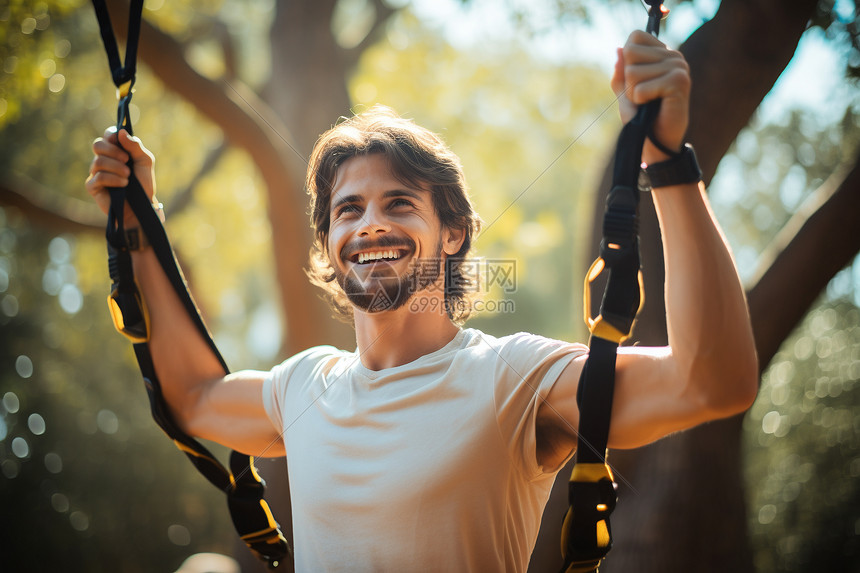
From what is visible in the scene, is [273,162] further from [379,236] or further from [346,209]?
[379,236]

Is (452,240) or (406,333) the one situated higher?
(452,240)

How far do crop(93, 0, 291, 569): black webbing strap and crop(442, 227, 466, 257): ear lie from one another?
951 millimetres

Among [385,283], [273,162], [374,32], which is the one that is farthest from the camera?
[374,32]

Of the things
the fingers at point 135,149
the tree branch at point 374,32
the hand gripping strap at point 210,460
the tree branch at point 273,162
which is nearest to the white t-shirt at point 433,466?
the hand gripping strap at point 210,460

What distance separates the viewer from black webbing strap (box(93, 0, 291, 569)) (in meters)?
2.11

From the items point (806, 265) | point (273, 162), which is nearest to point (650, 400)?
point (806, 265)

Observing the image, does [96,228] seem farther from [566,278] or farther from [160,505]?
[566,278]

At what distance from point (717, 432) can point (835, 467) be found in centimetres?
806

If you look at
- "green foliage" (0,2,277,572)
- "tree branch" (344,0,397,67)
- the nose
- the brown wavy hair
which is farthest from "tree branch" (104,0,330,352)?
"green foliage" (0,2,277,572)

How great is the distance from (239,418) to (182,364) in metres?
0.28

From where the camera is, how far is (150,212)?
7.23 ft

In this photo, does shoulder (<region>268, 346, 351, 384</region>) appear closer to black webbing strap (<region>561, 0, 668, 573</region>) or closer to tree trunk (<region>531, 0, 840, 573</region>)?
black webbing strap (<region>561, 0, 668, 573</region>)

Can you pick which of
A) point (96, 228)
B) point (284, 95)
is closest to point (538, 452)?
point (284, 95)

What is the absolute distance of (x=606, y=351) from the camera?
1435 mm
